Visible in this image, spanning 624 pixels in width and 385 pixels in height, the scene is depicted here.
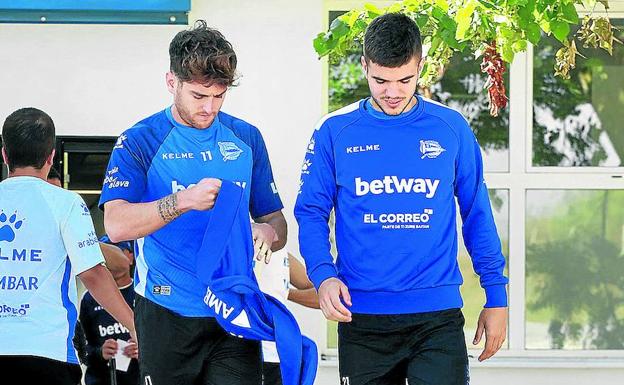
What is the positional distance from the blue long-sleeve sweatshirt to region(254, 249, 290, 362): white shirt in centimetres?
38

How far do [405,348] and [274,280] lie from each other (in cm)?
91

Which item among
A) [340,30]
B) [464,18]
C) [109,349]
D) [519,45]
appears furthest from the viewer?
[109,349]

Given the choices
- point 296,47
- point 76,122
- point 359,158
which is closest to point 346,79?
point 296,47

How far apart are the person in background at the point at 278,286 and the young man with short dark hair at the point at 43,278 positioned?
0.60 metres

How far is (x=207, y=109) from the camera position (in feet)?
15.2

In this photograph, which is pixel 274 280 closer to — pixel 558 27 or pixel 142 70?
pixel 558 27

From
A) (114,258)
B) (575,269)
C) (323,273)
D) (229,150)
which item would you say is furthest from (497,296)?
(575,269)

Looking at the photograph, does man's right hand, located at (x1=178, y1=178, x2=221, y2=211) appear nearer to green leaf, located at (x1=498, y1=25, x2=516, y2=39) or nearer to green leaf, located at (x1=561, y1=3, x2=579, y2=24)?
green leaf, located at (x1=498, y1=25, x2=516, y2=39)

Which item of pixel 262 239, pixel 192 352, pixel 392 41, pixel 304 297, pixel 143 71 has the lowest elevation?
pixel 192 352

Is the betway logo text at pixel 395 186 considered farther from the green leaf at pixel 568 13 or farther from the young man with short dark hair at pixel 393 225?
the green leaf at pixel 568 13

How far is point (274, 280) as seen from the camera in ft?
18.3

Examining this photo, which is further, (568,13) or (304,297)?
(304,297)

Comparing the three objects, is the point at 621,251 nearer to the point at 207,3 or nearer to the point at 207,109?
the point at 207,3

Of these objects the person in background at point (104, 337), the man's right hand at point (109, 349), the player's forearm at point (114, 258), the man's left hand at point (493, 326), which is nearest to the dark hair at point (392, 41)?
the man's left hand at point (493, 326)
